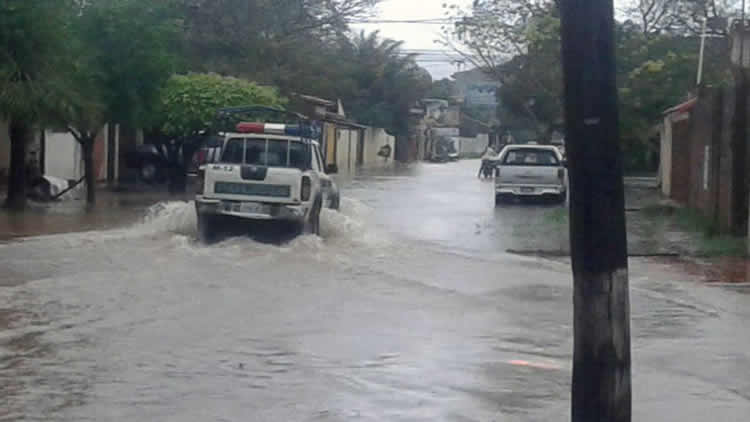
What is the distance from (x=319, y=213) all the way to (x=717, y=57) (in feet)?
92.7

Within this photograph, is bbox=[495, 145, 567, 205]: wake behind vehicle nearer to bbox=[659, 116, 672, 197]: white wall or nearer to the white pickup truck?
bbox=[659, 116, 672, 197]: white wall

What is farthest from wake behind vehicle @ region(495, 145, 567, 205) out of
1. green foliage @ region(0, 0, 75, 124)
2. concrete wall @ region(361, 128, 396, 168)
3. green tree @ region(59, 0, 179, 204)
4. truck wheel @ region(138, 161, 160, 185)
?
concrete wall @ region(361, 128, 396, 168)

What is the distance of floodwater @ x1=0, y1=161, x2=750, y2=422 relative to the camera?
28.6 ft

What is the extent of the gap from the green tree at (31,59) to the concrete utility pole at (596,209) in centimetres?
1881

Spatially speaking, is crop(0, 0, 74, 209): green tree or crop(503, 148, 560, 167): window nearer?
crop(0, 0, 74, 209): green tree

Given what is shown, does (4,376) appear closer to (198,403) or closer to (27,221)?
(198,403)

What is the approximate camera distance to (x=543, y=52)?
157 feet

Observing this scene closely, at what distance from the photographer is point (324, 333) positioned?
38.1ft

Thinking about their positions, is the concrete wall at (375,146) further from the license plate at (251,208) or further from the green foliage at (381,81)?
the license plate at (251,208)

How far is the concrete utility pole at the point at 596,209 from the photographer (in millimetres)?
5133

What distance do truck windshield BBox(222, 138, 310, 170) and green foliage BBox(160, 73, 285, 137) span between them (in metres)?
12.8

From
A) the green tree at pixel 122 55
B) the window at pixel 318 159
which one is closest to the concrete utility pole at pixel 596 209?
the window at pixel 318 159

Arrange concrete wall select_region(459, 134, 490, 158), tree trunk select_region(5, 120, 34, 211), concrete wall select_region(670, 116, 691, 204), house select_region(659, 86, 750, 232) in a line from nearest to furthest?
house select_region(659, 86, 750, 232) → tree trunk select_region(5, 120, 34, 211) → concrete wall select_region(670, 116, 691, 204) → concrete wall select_region(459, 134, 490, 158)

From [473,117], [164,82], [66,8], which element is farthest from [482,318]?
[473,117]
